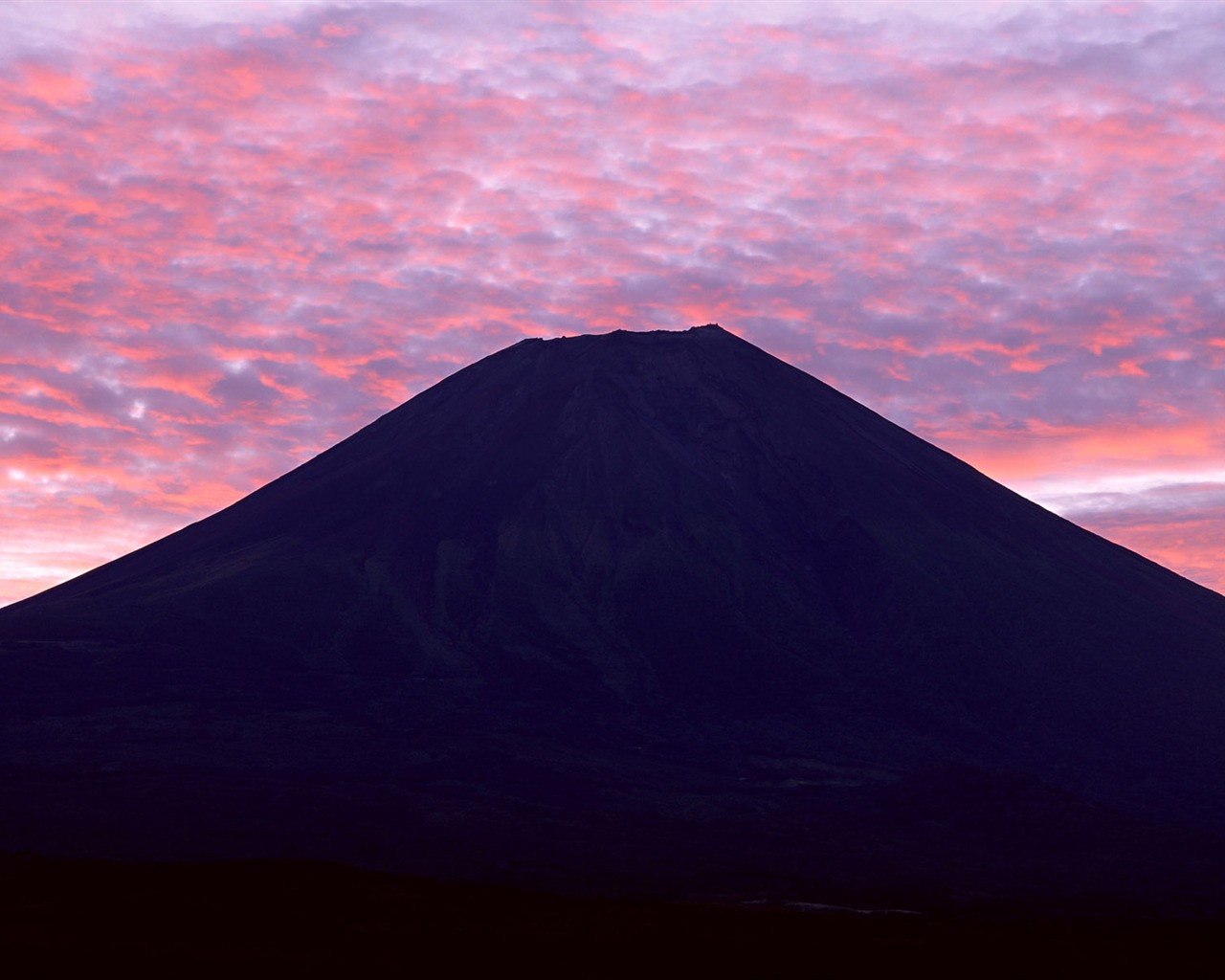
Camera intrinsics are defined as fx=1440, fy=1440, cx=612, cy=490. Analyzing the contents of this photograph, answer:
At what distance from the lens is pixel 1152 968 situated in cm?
3703

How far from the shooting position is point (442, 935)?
36812mm

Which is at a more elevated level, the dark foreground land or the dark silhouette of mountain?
the dark silhouette of mountain

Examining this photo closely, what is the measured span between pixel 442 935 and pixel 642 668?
9282 centimetres

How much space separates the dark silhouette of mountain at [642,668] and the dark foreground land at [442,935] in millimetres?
19944

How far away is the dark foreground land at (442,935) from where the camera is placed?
110ft

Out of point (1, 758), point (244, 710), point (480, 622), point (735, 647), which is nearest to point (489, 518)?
point (480, 622)

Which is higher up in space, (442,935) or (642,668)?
(642,668)

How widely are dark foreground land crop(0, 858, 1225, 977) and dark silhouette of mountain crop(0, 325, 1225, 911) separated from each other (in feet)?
65.4

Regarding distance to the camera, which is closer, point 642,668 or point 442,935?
point 442,935

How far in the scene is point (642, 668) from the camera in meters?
129

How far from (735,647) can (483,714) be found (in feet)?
94.6

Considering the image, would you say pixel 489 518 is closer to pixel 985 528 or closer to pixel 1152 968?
pixel 985 528

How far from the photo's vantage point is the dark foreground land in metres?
33.7

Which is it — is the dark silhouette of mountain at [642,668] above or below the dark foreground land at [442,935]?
above
